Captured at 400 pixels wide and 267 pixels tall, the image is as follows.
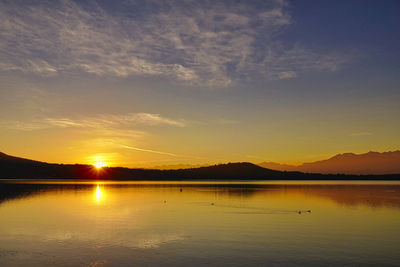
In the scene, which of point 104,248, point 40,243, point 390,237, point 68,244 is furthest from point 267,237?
point 40,243

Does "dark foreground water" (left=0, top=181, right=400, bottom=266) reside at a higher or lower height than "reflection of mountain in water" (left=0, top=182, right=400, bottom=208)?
lower

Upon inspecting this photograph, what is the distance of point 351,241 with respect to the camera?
109 ft

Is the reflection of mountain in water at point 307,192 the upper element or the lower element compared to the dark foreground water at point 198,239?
upper

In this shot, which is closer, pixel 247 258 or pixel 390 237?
pixel 247 258

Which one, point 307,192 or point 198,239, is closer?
point 198,239

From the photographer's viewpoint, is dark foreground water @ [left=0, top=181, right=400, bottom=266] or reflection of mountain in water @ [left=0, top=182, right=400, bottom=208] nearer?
dark foreground water @ [left=0, top=181, right=400, bottom=266]

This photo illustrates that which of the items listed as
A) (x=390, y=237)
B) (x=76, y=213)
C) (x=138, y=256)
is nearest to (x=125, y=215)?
(x=76, y=213)

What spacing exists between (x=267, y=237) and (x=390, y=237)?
1225 centimetres

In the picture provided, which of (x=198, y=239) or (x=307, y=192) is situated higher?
(x=307, y=192)

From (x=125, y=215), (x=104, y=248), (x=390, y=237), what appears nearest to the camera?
(x=104, y=248)

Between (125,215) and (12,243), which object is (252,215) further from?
(12,243)

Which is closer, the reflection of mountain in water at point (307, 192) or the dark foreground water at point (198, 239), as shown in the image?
the dark foreground water at point (198, 239)

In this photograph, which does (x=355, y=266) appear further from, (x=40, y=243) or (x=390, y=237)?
(x=40, y=243)

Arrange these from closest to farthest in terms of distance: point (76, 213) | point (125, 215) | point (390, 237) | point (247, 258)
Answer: point (247, 258) → point (390, 237) → point (125, 215) → point (76, 213)
